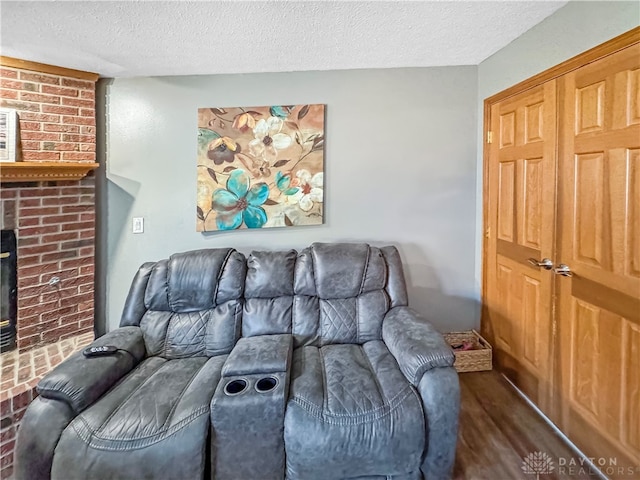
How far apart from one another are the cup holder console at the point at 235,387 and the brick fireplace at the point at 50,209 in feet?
4.47

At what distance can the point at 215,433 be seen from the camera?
4.80 ft

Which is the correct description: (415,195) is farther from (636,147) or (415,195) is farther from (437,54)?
(636,147)

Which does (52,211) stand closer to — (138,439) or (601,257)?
(138,439)

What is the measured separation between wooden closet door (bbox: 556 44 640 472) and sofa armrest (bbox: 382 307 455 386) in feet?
2.36

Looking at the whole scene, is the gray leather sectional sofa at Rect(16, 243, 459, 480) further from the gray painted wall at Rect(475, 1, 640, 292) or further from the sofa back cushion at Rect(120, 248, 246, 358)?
the gray painted wall at Rect(475, 1, 640, 292)

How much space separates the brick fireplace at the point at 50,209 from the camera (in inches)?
85.1

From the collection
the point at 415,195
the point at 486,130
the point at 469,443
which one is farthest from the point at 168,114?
the point at 469,443

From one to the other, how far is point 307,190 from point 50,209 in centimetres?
186

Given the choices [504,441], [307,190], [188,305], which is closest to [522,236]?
[504,441]

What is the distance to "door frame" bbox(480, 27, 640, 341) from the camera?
143cm

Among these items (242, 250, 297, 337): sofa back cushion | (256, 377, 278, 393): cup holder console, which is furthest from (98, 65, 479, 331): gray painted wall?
(256, 377, 278, 393): cup holder console

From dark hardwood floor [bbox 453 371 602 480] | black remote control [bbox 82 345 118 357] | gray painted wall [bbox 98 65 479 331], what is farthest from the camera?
gray painted wall [bbox 98 65 479 331]

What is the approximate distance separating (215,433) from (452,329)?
2.01 metres

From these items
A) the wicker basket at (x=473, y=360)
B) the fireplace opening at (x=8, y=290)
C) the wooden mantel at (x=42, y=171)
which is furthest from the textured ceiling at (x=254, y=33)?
the wicker basket at (x=473, y=360)
